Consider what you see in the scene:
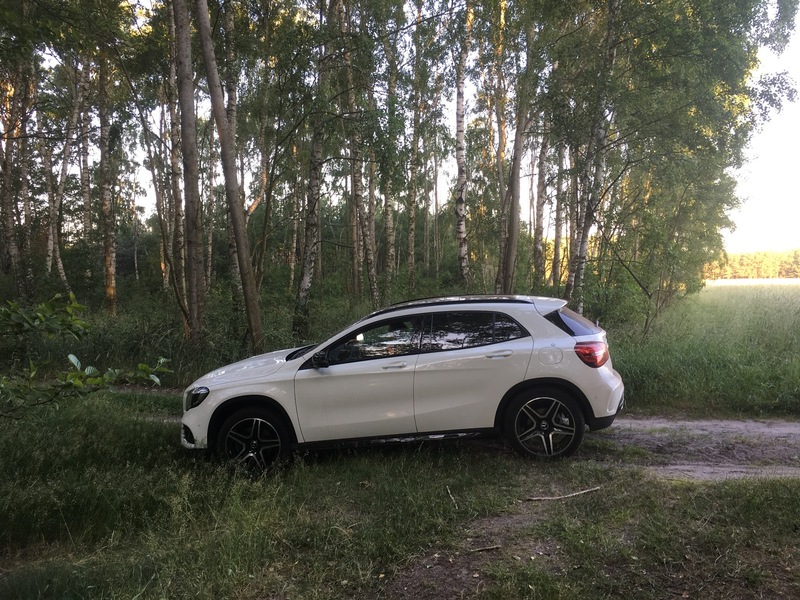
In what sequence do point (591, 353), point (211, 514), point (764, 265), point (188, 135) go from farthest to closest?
point (764, 265) < point (188, 135) < point (591, 353) < point (211, 514)

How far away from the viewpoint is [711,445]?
5.44 metres

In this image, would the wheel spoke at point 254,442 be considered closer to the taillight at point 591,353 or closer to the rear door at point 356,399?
the rear door at point 356,399

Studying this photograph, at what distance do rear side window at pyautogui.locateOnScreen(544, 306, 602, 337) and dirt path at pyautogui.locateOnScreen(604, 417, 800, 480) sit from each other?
144 cm

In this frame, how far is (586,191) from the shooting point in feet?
37.0

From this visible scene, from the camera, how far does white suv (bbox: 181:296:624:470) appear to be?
490cm

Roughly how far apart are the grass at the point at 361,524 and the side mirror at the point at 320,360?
101cm

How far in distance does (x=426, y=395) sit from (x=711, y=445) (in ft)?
11.1

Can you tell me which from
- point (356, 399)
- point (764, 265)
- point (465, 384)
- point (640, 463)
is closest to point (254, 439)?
point (356, 399)

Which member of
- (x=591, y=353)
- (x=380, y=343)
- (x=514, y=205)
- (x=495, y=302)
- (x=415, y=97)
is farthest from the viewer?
(x=415, y=97)

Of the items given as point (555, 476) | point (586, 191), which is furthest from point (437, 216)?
point (555, 476)

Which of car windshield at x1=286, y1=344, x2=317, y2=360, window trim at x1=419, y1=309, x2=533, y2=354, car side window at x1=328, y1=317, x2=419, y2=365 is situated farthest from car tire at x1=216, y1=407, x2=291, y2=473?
window trim at x1=419, y1=309, x2=533, y2=354

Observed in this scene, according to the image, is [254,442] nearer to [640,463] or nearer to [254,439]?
[254,439]

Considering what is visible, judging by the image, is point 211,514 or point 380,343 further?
point 380,343

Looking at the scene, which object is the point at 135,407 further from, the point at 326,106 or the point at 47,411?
the point at 326,106
